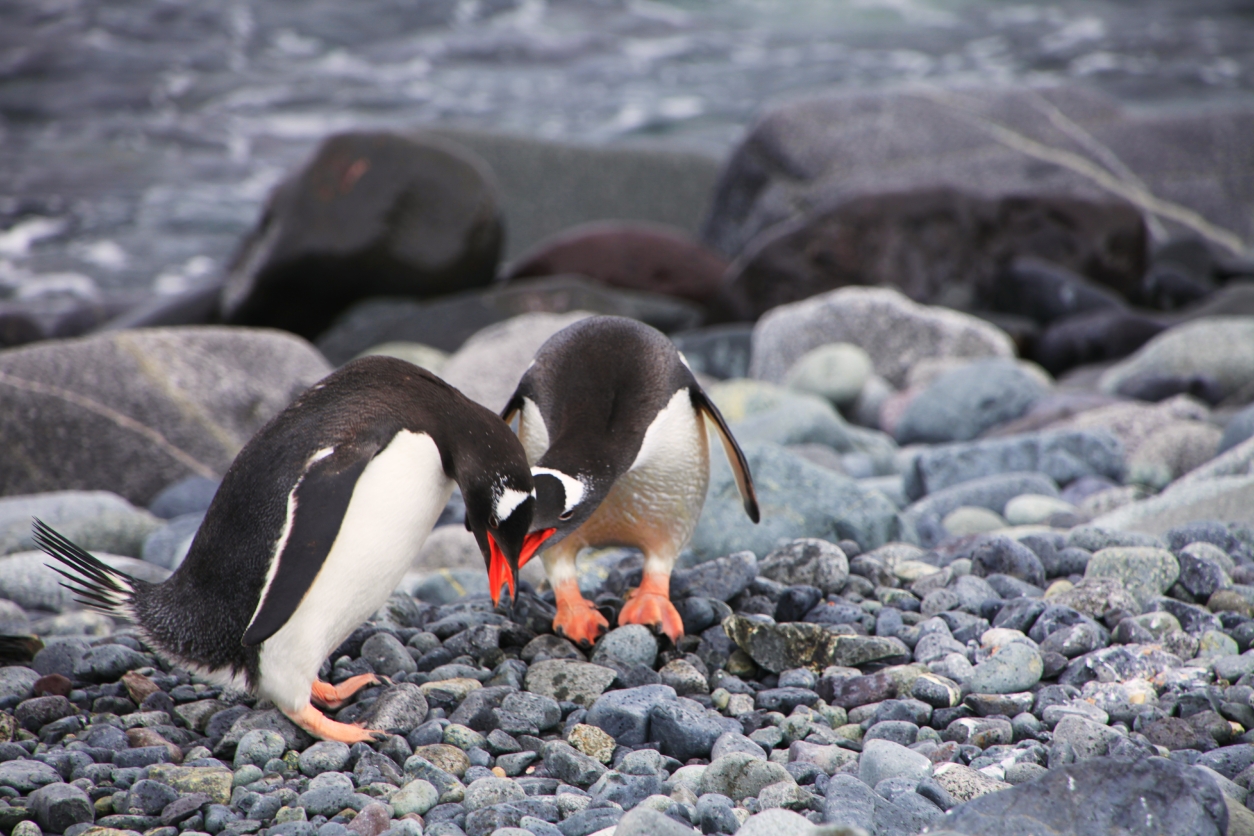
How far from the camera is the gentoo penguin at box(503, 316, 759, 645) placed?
313 centimetres

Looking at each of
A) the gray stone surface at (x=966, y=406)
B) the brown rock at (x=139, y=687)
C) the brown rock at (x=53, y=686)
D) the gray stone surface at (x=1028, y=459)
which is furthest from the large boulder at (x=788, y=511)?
the gray stone surface at (x=966, y=406)

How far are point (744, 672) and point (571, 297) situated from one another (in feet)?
22.6

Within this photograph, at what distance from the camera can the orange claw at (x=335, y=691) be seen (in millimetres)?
2875

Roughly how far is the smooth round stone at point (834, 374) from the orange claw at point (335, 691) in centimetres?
538

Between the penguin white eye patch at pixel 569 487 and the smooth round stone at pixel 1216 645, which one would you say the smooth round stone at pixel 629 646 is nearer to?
the penguin white eye patch at pixel 569 487

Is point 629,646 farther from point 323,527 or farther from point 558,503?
point 323,527

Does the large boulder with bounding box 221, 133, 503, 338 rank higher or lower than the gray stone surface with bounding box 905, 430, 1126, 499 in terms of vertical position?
higher

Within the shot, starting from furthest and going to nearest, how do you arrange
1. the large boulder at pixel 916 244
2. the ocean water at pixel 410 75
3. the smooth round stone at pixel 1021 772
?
the ocean water at pixel 410 75 < the large boulder at pixel 916 244 < the smooth round stone at pixel 1021 772

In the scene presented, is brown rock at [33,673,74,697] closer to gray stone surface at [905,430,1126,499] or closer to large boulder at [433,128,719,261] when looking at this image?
gray stone surface at [905,430,1126,499]

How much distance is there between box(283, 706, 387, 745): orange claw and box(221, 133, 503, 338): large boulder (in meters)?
7.64

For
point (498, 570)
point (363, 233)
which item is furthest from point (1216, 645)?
point (363, 233)

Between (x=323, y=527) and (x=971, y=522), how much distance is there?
322 centimetres

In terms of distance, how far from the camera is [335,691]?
114 inches

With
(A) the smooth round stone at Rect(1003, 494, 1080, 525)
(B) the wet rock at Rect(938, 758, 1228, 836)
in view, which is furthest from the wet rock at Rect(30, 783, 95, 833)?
(A) the smooth round stone at Rect(1003, 494, 1080, 525)
